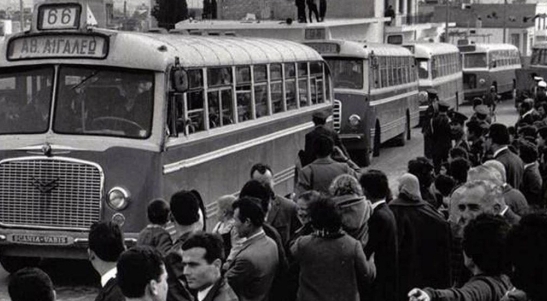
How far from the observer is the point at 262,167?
37.7 ft

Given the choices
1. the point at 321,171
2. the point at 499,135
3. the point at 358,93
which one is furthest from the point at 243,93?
the point at 358,93

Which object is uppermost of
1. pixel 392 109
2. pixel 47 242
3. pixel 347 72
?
pixel 347 72

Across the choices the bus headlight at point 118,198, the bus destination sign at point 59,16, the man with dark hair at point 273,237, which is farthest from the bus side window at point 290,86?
the man with dark hair at point 273,237

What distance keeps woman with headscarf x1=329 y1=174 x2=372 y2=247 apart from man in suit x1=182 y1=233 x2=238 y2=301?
259 cm

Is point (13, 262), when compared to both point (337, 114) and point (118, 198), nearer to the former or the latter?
point (118, 198)

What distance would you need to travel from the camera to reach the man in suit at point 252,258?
802 cm

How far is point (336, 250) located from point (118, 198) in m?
5.69

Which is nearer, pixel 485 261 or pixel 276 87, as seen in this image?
pixel 485 261

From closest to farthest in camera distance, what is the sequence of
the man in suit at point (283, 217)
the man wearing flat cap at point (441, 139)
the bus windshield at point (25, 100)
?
the man in suit at point (283, 217) → the bus windshield at point (25, 100) → the man wearing flat cap at point (441, 139)

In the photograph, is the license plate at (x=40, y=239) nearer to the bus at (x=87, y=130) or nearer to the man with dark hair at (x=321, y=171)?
the bus at (x=87, y=130)

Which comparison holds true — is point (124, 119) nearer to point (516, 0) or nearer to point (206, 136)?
point (206, 136)

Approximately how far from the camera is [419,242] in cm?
930

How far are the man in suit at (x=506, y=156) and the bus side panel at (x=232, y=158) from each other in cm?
358

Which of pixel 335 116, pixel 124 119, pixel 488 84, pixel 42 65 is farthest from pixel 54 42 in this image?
pixel 488 84
